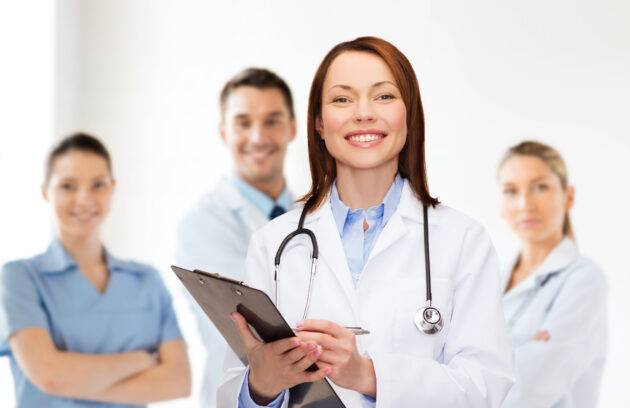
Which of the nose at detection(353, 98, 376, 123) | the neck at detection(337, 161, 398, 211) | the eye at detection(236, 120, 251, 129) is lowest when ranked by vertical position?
the neck at detection(337, 161, 398, 211)

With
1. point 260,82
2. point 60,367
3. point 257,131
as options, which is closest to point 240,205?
point 257,131

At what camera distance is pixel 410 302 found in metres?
1.35

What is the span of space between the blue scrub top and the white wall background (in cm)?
76

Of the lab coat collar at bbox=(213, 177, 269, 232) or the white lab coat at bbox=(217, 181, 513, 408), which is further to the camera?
the lab coat collar at bbox=(213, 177, 269, 232)

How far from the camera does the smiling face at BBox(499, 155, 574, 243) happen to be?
2.78 metres

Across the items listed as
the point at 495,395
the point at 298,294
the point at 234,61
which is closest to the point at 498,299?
the point at 495,395

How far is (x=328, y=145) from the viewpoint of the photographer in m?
1.46

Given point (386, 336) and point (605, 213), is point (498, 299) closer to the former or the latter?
point (386, 336)

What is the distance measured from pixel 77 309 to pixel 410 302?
4.80 ft

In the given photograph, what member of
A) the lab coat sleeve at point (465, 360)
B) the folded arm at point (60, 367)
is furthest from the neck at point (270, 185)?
the lab coat sleeve at point (465, 360)

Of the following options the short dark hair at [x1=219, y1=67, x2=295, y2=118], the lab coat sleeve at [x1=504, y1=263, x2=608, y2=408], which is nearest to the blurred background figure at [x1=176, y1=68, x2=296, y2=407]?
the short dark hair at [x1=219, y1=67, x2=295, y2=118]

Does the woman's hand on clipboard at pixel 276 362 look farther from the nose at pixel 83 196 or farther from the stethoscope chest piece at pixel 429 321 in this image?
the nose at pixel 83 196

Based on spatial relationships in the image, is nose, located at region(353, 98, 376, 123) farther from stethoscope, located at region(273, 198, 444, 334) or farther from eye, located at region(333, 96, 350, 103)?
stethoscope, located at region(273, 198, 444, 334)

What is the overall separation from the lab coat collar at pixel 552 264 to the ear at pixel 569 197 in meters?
0.17
